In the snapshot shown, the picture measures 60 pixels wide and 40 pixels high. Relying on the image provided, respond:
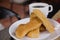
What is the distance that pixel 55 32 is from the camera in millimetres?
670

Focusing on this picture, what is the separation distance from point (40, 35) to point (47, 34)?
0.03 meters

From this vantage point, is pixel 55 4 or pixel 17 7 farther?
pixel 17 7

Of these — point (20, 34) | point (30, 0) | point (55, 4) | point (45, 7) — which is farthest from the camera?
point (30, 0)

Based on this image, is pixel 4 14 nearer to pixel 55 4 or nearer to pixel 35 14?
pixel 55 4

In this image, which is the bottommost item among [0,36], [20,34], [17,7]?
[17,7]

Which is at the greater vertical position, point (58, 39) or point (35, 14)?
point (35, 14)

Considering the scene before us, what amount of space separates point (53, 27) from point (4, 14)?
19.7 inches

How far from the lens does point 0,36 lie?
2.72ft

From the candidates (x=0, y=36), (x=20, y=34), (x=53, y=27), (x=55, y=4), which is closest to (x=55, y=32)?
(x=53, y=27)

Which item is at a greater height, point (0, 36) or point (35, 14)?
point (35, 14)

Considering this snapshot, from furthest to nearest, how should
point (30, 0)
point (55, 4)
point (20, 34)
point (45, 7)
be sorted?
point (30, 0) < point (55, 4) < point (45, 7) < point (20, 34)

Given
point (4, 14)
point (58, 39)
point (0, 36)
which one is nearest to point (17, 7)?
point (4, 14)

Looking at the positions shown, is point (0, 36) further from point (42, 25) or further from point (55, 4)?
point (55, 4)

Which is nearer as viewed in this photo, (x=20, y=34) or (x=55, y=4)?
(x=20, y=34)
